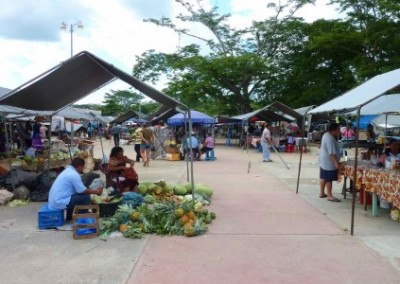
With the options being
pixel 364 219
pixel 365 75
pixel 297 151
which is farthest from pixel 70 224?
pixel 365 75

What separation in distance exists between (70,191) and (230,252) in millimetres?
2852

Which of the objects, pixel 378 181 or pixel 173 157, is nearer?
pixel 378 181

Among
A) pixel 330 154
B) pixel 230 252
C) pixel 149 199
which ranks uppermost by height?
pixel 330 154

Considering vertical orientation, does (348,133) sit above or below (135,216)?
above

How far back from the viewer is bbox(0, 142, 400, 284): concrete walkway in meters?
4.67

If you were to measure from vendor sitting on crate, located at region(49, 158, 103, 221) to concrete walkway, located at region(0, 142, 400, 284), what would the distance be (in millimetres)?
524

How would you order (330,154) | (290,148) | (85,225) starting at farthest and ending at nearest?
(290,148) → (330,154) → (85,225)

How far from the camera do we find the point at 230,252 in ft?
18.0

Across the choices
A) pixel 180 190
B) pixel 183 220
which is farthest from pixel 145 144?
pixel 183 220

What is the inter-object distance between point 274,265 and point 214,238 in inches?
51.6

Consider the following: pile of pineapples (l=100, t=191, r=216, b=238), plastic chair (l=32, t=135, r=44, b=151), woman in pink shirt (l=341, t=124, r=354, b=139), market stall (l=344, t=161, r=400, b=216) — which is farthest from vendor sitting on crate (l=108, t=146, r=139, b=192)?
woman in pink shirt (l=341, t=124, r=354, b=139)

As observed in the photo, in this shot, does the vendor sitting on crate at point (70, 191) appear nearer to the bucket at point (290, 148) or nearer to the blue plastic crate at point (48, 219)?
the blue plastic crate at point (48, 219)

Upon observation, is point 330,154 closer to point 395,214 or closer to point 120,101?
point 395,214

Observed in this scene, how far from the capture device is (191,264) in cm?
504
